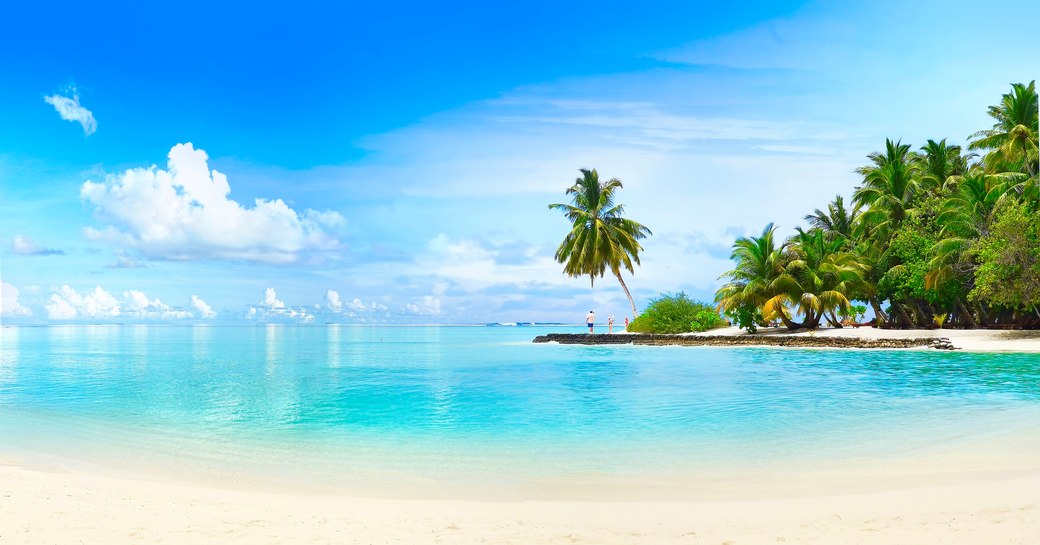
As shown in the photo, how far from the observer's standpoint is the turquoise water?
7852 millimetres

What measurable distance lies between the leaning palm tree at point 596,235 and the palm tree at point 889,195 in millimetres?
13047

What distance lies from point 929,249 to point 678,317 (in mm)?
13496

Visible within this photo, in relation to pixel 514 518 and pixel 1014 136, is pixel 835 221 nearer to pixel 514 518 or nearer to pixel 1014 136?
pixel 1014 136

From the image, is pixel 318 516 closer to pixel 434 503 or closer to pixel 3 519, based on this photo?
pixel 434 503

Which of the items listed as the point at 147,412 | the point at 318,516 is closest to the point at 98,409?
the point at 147,412

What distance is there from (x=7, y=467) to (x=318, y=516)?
4.90 metres

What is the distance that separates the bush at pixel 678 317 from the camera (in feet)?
128

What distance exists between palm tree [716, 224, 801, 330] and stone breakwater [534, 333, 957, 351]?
173cm

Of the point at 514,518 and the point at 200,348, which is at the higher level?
the point at 514,518

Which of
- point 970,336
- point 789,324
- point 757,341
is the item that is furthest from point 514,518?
point 789,324

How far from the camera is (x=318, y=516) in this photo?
18.1 feet

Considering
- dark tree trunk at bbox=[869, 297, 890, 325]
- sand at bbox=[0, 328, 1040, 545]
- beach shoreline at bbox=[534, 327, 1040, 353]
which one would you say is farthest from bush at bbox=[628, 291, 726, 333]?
sand at bbox=[0, 328, 1040, 545]

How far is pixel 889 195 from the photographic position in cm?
3628

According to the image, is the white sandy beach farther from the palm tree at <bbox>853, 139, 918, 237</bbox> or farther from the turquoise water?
the palm tree at <bbox>853, 139, 918, 237</bbox>
